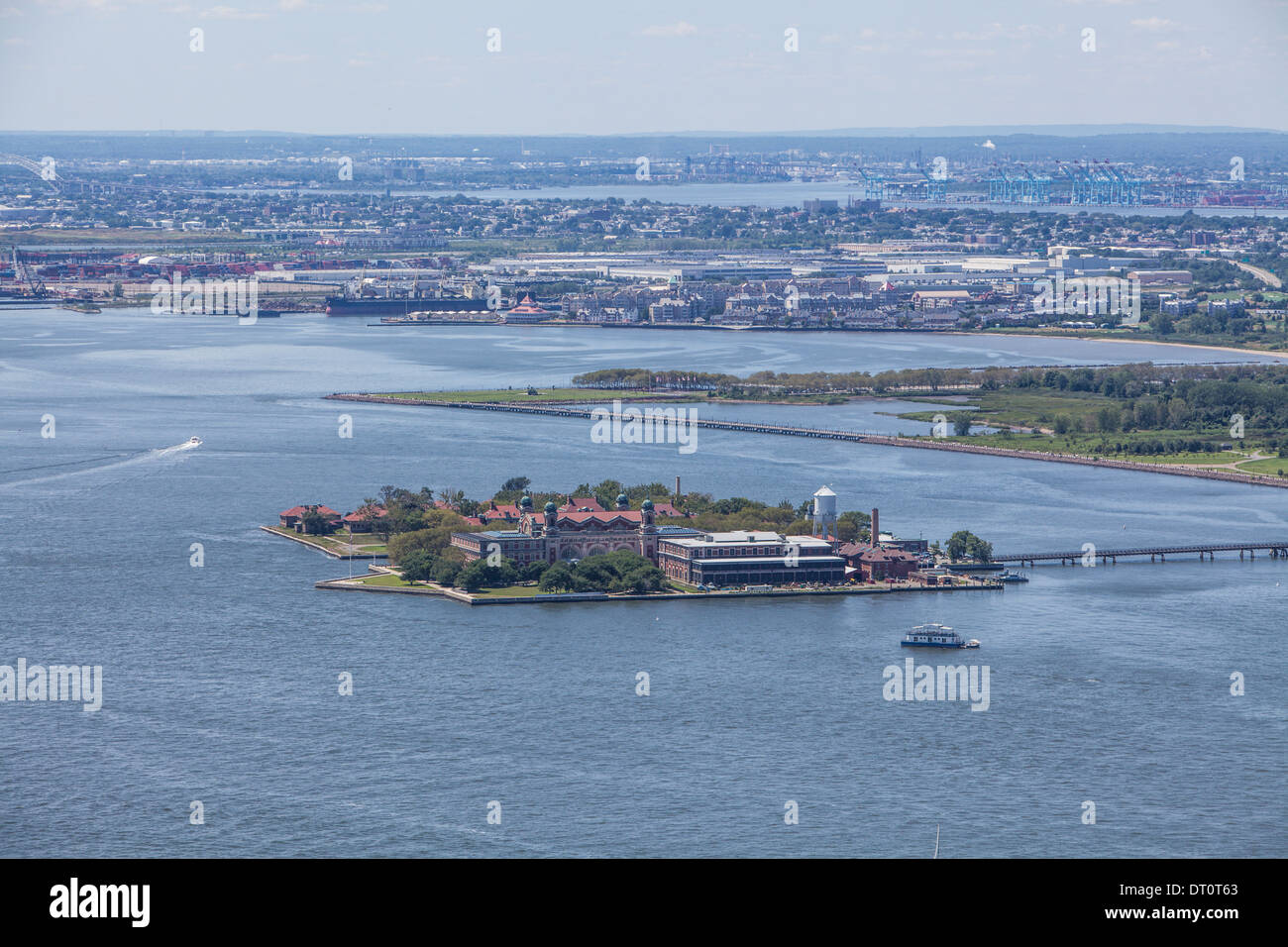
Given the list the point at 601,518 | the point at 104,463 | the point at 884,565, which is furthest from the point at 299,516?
the point at 884,565

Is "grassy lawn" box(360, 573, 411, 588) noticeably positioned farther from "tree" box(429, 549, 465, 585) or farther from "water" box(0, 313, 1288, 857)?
Answer: "water" box(0, 313, 1288, 857)

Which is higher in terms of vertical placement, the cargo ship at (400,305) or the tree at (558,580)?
the cargo ship at (400,305)

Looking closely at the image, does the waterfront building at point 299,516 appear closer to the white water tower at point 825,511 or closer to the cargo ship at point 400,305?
the white water tower at point 825,511

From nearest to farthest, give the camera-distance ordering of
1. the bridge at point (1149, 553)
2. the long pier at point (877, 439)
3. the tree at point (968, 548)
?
1. the tree at point (968, 548)
2. the bridge at point (1149, 553)
3. the long pier at point (877, 439)

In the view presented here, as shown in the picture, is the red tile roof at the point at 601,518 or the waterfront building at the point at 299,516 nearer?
the red tile roof at the point at 601,518

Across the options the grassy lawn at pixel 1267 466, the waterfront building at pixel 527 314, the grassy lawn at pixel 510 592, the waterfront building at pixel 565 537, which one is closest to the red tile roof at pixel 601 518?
the waterfront building at pixel 565 537
